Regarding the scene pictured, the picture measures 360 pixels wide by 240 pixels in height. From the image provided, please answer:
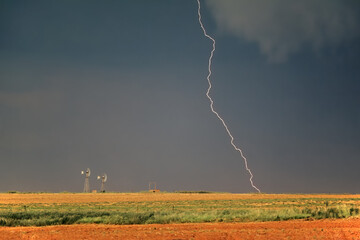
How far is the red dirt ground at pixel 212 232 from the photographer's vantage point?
68.1ft

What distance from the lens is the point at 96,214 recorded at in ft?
108

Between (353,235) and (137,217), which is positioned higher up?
(137,217)

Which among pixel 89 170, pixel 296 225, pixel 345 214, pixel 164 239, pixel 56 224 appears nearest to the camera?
pixel 164 239

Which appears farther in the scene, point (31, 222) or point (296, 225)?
point (31, 222)

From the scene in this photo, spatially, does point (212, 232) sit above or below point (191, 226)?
below

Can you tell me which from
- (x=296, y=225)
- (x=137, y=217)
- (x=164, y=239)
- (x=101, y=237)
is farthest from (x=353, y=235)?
(x=137, y=217)

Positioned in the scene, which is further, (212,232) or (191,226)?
(191,226)

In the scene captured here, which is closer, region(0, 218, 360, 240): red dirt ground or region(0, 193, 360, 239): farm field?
region(0, 218, 360, 240): red dirt ground

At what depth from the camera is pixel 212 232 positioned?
22.4m

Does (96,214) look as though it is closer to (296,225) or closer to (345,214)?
(296,225)

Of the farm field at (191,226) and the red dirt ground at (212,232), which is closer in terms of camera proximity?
the red dirt ground at (212,232)

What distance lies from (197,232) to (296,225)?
693 centimetres

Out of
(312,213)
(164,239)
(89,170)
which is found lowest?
(164,239)

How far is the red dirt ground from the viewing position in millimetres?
20766
